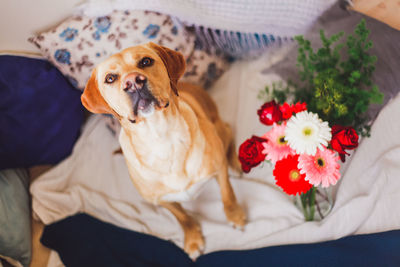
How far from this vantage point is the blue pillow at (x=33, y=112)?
1562 mm

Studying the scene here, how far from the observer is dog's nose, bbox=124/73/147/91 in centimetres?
96

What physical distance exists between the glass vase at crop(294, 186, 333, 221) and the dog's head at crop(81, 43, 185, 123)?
31.4 inches

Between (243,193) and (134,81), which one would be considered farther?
(243,193)

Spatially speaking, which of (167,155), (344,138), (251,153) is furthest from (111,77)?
(344,138)

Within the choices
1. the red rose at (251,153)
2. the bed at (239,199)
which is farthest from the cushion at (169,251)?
the red rose at (251,153)

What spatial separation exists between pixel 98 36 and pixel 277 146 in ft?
3.71

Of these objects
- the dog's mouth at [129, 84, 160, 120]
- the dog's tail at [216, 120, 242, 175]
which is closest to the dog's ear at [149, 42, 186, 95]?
the dog's mouth at [129, 84, 160, 120]

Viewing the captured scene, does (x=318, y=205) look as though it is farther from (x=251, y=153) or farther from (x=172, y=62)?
(x=172, y=62)

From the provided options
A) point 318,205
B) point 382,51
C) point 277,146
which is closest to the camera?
point 277,146

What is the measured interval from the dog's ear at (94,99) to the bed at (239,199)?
636 mm

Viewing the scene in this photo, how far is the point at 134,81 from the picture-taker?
3.14 feet

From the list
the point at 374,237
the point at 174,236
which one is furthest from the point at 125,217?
the point at 374,237

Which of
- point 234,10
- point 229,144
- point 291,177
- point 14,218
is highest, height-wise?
point 234,10

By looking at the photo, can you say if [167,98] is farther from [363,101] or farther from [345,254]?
[345,254]
